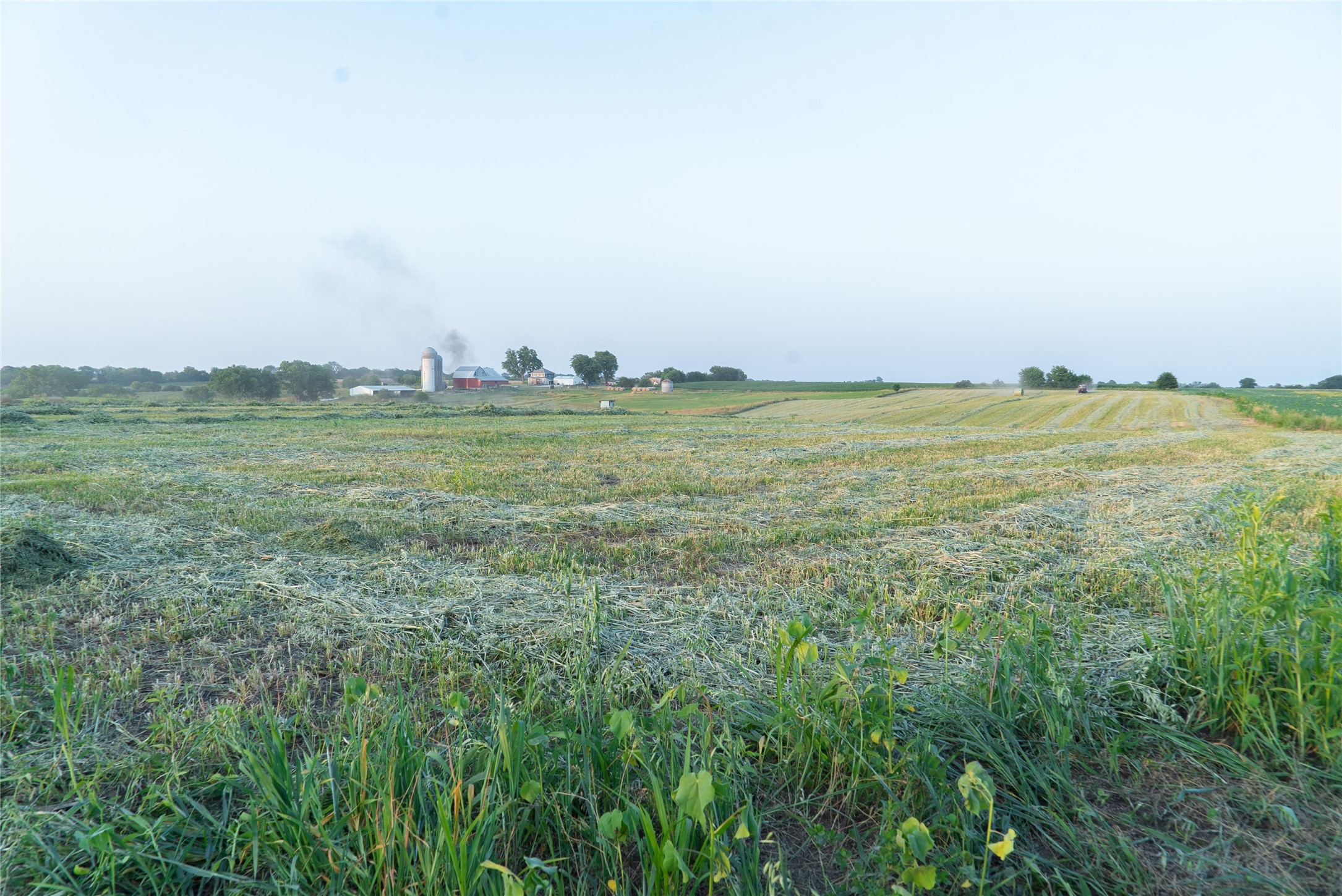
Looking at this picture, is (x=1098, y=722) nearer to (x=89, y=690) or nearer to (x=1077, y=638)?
(x=1077, y=638)

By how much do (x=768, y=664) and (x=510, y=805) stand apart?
1.75 m

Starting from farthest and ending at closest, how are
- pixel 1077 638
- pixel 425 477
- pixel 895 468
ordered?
pixel 895 468
pixel 425 477
pixel 1077 638

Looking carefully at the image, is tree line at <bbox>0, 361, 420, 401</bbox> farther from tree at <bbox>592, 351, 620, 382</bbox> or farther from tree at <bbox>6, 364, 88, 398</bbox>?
tree at <bbox>592, 351, 620, 382</bbox>

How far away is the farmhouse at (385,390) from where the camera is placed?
74.3 meters

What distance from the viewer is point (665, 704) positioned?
2361 mm

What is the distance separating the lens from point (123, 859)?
1972 millimetres

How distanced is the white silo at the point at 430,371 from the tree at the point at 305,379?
10.9 meters

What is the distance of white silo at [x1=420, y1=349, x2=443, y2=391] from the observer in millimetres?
79750

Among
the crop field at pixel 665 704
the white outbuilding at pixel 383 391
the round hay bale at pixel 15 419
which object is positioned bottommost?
the crop field at pixel 665 704

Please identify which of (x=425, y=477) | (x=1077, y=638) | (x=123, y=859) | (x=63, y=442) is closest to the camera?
(x=123, y=859)

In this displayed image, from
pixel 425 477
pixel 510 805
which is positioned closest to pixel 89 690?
pixel 510 805

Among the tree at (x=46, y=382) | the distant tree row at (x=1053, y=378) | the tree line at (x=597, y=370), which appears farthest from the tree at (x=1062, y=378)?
the tree at (x=46, y=382)

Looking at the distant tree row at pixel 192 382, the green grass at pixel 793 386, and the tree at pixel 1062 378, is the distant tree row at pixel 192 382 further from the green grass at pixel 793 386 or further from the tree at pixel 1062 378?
the tree at pixel 1062 378

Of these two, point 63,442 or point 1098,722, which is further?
point 63,442
